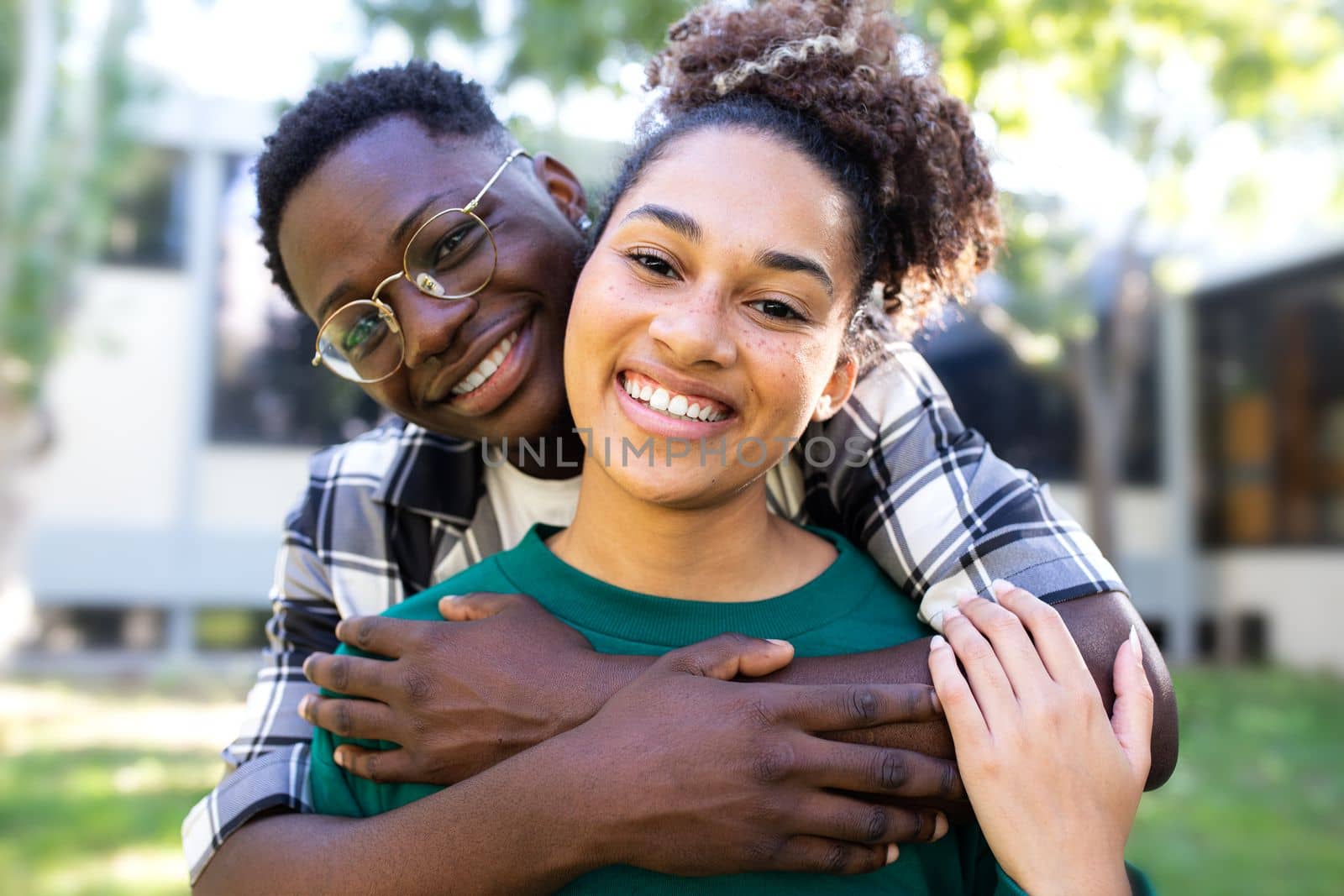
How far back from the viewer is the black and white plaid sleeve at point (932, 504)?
2096 millimetres

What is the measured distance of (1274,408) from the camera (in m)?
12.6

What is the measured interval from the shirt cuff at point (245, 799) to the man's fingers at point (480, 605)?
0.44 m

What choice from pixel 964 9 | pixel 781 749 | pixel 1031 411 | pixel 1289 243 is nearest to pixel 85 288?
pixel 964 9

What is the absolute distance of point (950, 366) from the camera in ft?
42.9

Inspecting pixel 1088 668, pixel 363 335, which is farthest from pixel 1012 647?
pixel 363 335

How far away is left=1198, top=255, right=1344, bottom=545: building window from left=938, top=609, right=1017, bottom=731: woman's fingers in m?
11.5

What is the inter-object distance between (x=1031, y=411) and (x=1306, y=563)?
3235mm

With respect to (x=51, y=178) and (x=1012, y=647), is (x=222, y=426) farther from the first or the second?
(x=1012, y=647)

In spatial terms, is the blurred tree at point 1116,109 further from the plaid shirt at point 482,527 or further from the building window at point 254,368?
the building window at point 254,368

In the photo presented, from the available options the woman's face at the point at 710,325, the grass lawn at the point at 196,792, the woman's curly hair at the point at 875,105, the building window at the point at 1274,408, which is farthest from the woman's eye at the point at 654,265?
the building window at the point at 1274,408

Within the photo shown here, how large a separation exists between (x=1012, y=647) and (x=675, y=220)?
34.8 inches

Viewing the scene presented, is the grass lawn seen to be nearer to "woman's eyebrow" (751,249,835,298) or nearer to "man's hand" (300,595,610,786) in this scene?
"man's hand" (300,595,610,786)

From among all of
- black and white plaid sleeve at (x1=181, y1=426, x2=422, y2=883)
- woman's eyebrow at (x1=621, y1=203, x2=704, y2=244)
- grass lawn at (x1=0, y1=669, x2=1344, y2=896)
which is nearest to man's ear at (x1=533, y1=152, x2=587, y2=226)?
black and white plaid sleeve at (x1=181, y1=426, x2=422, y2=883)

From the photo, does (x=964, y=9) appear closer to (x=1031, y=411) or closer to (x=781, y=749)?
(x=781, y=749)
